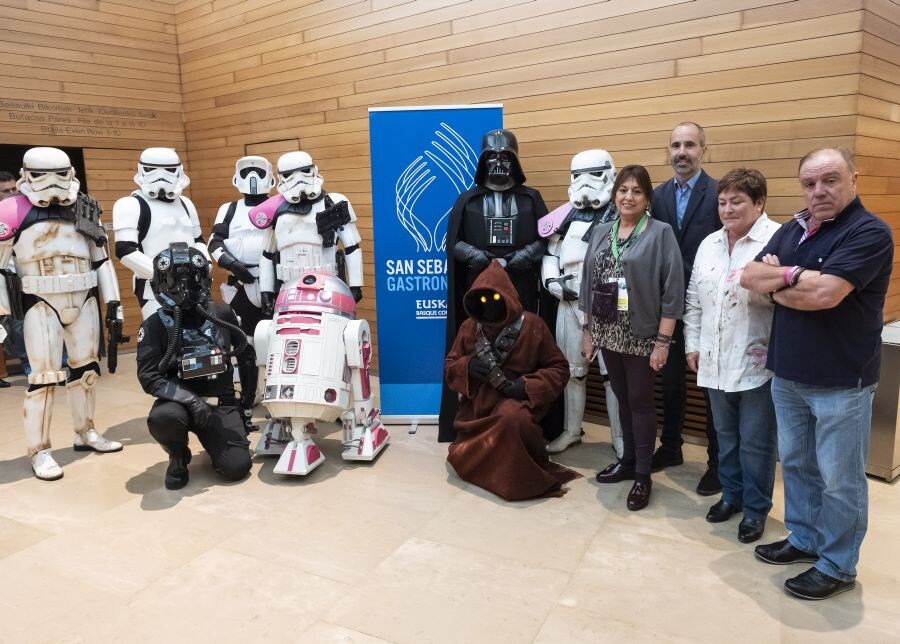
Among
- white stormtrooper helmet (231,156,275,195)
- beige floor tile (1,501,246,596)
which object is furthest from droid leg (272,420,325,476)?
white stormtrooper helmet (231,156,275,195)

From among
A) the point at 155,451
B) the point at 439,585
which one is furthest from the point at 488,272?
the point at 155,451

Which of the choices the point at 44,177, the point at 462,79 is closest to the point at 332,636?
the point at 44,177

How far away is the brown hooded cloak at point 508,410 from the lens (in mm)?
3084

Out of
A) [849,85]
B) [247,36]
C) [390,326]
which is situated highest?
[247,36]

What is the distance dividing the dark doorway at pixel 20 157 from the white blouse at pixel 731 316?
5.52m

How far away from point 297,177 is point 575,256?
1.71 meters

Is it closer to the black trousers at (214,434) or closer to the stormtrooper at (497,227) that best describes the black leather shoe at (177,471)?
the black trousers at (214,434)

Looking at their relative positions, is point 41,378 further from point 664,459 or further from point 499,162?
point 664,459

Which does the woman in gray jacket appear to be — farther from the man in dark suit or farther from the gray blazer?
the man in dark suit

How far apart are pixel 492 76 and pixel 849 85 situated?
84.8 inches

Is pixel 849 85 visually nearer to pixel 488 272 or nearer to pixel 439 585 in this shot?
pixel 488 272

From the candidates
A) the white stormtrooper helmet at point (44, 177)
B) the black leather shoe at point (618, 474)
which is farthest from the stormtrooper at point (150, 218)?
the black leather shoe at point (618, 474)

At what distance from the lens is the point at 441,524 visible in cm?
288

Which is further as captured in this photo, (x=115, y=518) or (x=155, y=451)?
(x=155, y=451)
